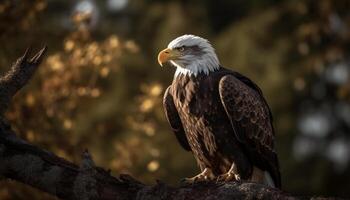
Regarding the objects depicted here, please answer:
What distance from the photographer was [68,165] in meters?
7.10

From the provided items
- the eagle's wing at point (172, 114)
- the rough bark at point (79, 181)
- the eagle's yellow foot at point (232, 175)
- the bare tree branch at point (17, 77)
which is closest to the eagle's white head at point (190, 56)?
the eagle's wing at point (172, 114)

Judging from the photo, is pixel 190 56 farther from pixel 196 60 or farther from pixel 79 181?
pixel 79 181

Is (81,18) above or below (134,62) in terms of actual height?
below

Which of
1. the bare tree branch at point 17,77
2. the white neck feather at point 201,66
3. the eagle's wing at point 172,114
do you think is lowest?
the bare tree branch at point 17,77

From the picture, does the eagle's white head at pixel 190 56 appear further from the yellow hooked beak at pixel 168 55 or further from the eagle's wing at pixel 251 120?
the eagle's wing at pixel 251 120

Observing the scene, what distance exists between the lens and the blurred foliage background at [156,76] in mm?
11039

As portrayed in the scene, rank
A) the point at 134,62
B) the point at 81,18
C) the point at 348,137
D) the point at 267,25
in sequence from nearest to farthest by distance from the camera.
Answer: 1. the point at 81,18
2. the point at 267,25
3. the point at 134,62
4. the point at 348,137

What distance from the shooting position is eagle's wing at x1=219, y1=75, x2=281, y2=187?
9.31m

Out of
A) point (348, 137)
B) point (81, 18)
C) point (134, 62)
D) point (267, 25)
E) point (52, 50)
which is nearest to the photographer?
point (81, 18)

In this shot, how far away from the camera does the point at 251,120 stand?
9570mm

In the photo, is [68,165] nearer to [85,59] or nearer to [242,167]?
[242,167]

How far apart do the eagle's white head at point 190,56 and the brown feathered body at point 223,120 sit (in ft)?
0.28

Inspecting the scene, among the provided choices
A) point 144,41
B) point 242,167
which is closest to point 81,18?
point 242,167

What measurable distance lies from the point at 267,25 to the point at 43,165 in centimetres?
1254
